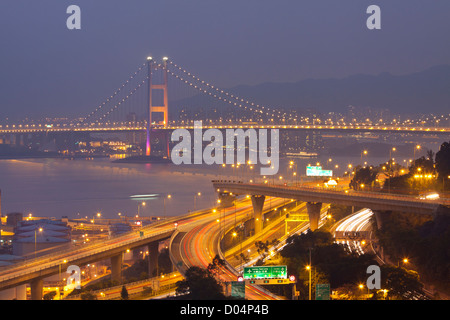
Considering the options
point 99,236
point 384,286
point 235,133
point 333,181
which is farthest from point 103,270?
point 235,133

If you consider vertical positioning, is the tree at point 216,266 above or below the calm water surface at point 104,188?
above

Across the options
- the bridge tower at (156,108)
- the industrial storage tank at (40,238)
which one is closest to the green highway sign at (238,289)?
the industrial storage tank at (40,238)

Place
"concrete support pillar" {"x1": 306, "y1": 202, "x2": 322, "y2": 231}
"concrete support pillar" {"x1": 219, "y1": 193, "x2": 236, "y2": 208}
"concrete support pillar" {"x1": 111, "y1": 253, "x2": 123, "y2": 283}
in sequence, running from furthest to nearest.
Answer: "concrete support pillar" {"x1": 219, "y1": 193, "x2": 236, "y2": 208}, "concrete support pillar" {"x1": 306, "y1": 202, "x2": 322, "y2": 231}, "concrete support pillar" {"x1": 111, "y1": 253, "x2": 123, "y2": 283}

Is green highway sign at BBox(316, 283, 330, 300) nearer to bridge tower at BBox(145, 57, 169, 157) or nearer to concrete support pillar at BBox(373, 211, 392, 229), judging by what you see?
concrete support pillar at BBox(373, 211, 392, 229)

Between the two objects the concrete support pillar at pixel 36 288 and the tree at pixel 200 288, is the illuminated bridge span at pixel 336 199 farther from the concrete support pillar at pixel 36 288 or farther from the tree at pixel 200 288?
the concrete support pillar at pixel 36 288

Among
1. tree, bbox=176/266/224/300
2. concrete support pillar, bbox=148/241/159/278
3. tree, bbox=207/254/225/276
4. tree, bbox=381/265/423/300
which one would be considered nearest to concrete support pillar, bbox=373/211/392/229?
tree, bbox=207/254/225/276

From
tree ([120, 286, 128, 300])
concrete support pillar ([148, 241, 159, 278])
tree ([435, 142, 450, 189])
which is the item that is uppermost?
tree ([435, 142, 450, 189])

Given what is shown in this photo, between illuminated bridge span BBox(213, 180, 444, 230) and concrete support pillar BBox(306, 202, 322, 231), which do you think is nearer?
illuminated bridge span BBox(213, 180, 444, 230)
